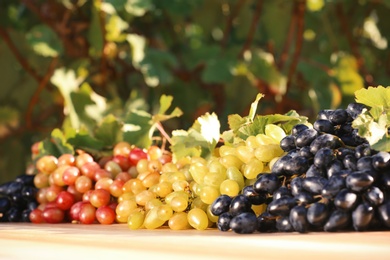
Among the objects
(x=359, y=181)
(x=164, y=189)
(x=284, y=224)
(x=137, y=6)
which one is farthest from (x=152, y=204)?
(x=137, y=6)

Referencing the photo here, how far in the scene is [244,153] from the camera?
0.96 m

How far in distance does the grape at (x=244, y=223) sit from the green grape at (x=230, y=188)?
0.07 metres

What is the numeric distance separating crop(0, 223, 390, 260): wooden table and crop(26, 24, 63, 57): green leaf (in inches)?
59.6

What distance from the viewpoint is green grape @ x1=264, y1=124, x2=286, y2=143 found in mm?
976

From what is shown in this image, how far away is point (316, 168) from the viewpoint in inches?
32.9

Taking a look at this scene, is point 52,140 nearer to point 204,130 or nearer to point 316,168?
point 204,130

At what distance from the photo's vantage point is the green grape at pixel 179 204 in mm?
951

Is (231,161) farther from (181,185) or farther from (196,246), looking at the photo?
(196,246)

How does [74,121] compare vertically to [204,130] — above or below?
A: above

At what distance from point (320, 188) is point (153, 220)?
0.86ft

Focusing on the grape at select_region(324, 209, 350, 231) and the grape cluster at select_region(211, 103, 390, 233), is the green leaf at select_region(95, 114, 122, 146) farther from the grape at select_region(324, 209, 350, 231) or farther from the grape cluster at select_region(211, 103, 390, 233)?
the grape at select_region(324, 209, 350, 231)

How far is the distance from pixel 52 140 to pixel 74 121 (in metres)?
0.67

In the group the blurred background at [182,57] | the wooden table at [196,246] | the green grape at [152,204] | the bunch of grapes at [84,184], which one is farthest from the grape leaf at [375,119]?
the blurred background at [182,57]

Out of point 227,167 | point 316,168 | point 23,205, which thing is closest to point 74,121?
point 23,205
